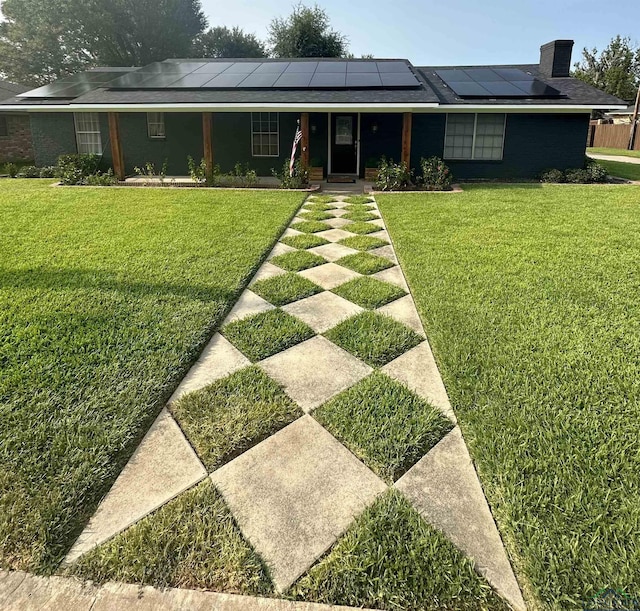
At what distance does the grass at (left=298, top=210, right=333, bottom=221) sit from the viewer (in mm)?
6781

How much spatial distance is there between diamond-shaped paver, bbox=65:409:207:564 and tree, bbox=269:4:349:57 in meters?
28.0

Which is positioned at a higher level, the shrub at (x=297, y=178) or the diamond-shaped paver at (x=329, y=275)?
the shrub at (x=297, y=178)

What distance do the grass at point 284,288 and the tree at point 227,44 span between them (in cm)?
3164

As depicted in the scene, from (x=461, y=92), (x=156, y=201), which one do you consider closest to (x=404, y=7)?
(x=461, y=92)

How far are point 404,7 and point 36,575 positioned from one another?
17.0 m

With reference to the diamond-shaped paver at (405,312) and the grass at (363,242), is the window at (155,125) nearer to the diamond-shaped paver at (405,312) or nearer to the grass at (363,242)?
the grass at (363,242)

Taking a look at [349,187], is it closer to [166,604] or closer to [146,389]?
[146,389]

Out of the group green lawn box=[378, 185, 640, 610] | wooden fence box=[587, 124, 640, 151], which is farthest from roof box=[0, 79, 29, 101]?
wooden fence box=[587, 124, 640, 151]

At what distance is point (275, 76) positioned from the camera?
11.6 m

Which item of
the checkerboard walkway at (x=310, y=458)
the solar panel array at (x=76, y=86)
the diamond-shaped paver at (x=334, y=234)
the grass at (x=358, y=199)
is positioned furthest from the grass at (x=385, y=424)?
the solar panel array at (x=76, y=86)

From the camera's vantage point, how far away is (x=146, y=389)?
2.33 m

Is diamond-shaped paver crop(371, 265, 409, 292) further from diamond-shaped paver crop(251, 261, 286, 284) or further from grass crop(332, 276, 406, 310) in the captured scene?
diamond-shaped paver crop(251, 261, 286, 284)

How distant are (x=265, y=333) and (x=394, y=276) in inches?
68.4

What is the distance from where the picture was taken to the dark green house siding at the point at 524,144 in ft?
34.9
